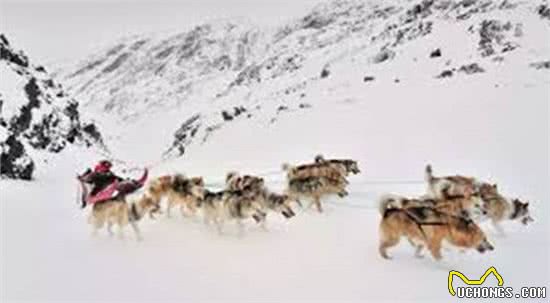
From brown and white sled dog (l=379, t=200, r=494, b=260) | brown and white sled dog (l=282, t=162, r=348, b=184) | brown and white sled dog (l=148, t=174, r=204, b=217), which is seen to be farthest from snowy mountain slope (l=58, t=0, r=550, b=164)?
brown and white sled dog (l=379, t=200, r=494, b=260)

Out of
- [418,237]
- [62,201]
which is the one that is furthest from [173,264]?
[62,201]

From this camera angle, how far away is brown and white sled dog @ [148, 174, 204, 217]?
7.68m

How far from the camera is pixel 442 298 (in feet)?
17.6

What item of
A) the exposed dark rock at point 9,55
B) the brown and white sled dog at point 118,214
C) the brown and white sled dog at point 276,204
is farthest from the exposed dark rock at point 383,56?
the brown and white sled dog at point 118,214

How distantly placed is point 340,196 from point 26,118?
6.83m

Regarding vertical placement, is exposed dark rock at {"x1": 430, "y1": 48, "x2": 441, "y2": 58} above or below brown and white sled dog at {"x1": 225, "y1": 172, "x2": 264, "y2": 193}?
above

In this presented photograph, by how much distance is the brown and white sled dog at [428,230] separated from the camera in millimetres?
5812

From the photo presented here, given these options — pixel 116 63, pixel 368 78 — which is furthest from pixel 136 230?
pixel 116 63

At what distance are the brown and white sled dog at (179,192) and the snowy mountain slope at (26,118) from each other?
3751mm

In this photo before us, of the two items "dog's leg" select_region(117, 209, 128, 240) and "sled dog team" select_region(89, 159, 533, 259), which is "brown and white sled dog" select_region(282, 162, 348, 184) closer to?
"sled dog team" select_region(89, 159, 533, 259)

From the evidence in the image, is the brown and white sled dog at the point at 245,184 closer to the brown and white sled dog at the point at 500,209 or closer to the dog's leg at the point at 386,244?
the dog's leg at the point at 386,244

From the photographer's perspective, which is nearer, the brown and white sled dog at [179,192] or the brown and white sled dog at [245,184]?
the brown and white sled dog at [245,184]

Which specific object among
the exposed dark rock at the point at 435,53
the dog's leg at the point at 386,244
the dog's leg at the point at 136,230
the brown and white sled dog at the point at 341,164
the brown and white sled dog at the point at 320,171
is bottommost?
the dog's leg at the point at 136,230

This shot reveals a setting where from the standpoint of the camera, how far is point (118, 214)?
6.80 m
